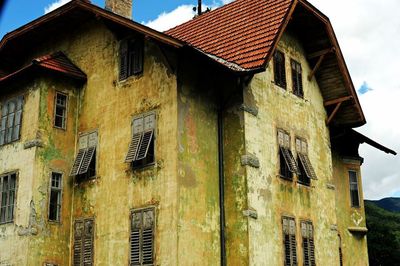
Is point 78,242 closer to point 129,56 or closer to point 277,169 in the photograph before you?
point 129,56

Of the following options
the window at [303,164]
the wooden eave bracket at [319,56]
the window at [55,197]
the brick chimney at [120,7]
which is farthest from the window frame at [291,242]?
the brick chimney at [120,7]

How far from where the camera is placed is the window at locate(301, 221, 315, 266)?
1584cm

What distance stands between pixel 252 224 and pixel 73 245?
5.53 meters

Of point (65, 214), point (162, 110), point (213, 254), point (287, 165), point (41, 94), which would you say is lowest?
point (213, 254)

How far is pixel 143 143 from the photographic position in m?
14.0

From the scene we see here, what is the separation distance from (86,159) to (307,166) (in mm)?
7227

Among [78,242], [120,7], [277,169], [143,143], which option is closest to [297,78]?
[277,169]

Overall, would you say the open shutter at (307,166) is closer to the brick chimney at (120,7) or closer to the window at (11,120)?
the brick chimney at (120,7)

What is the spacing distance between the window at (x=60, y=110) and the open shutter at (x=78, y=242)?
3246mm

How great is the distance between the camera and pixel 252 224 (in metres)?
13.7

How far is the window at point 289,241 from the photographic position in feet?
49.2

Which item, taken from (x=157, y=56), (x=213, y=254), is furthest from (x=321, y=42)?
(x=213, y=254)

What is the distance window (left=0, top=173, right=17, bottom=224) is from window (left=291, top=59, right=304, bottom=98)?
9.93 m

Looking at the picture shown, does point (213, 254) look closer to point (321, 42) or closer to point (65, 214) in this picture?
point (65, 214)
